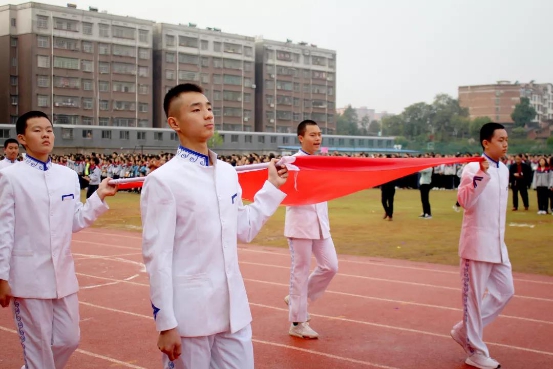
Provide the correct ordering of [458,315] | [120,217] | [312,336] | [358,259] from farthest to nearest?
[120,217] < [358,259] < [458,315] < [312,336]

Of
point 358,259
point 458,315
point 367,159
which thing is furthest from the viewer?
point 358,259

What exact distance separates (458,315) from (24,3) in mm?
70764

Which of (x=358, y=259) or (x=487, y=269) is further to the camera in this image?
(x=358, y=259)

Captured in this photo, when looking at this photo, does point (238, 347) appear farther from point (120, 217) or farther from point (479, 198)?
point (120, 217)

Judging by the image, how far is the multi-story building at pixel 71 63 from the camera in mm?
69500

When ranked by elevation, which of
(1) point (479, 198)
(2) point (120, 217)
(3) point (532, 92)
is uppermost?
(3) point (532, 92)

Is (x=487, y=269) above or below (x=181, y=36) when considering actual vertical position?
below

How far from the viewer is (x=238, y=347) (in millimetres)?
3570

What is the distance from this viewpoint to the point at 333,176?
5.26 meters

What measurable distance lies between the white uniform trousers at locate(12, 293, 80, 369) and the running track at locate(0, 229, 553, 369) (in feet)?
4.28

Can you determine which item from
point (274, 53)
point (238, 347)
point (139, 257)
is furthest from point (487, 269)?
point (274, 53)

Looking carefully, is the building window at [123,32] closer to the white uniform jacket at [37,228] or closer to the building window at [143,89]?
the building window at [143,89]

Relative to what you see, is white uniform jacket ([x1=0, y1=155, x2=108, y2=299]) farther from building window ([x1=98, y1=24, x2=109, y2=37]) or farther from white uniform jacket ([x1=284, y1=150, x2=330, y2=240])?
building window ([x1=98, y1=24, x2=109, y2=37])

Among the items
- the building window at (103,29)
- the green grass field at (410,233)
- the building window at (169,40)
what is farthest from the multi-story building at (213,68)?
the green grass field at (410,233)
